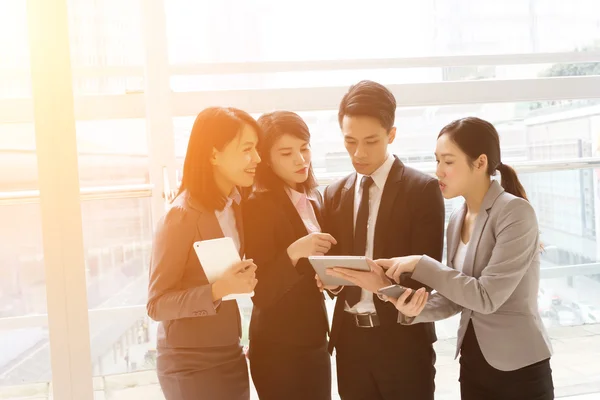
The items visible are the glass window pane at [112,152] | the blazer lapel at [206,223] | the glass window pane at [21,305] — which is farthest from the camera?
the glass window pane at [112,152]

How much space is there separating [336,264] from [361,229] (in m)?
0.22

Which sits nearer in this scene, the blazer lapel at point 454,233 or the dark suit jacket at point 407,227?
the dark suit jacket at point 407,227

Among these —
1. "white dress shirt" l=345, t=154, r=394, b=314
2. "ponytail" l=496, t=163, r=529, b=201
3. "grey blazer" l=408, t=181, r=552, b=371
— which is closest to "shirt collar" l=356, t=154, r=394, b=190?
"white dress shirt" l=345, t=154, r=394, b=314

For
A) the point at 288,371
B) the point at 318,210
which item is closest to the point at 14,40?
the point at 318,210

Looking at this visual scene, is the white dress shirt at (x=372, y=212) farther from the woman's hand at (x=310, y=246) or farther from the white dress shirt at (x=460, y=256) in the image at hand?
the white dress shirt at (x=460, y=256)

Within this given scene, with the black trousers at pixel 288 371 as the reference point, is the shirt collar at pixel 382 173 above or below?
above

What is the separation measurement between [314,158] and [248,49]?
2.21ft

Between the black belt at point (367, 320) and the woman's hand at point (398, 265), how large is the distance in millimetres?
145

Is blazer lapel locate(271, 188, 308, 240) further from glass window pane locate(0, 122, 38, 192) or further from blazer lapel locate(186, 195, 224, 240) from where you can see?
glass window pane locate(0, 122, 38, 192)

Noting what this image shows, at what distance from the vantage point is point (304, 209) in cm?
186

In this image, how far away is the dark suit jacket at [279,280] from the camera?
5.63 ft

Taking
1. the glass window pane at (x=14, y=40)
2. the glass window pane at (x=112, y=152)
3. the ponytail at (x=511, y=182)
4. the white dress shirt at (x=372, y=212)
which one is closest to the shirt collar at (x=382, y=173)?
the white dress shirt at (x=372, y=212)

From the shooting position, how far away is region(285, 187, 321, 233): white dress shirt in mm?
1835

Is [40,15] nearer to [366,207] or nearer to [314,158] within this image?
[366,207]
